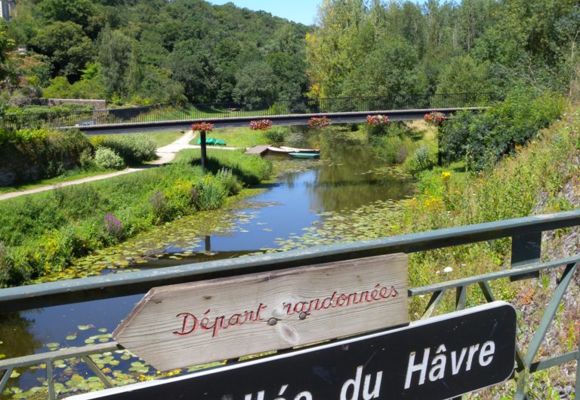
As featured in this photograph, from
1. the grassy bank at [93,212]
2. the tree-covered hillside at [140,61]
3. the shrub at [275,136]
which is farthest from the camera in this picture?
the tree-covered hillside at [140,61]

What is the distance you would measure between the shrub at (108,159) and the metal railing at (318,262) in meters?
26.0

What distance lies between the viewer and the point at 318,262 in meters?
2.03

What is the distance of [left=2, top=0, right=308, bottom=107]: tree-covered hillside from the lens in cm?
5559

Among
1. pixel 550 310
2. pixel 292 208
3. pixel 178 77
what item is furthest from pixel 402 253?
pixel 178 77

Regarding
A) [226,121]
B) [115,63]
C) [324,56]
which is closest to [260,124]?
[226,121]

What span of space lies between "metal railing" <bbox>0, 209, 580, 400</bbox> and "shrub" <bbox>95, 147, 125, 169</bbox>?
1023 inches

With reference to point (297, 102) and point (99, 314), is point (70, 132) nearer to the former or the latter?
point (99, 314)

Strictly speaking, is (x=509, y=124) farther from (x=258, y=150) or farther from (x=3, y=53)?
(x=3, y=53)

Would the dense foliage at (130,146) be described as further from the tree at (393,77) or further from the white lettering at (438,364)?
the white lettering at (438,364)

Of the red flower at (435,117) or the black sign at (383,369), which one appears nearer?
the black sign at (383,369)

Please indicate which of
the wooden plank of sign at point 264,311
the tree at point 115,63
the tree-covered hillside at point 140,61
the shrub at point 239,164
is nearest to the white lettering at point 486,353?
the wooden plank of sign at point 264,311

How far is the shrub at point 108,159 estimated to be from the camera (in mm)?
27016

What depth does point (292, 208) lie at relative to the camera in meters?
22.6

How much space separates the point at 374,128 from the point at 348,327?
128 feet
